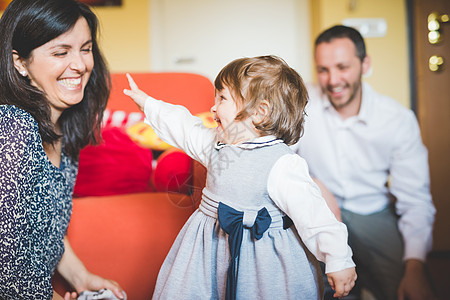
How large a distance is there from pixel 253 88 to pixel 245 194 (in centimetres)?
20

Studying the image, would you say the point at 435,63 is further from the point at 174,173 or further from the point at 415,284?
the point at 174,173

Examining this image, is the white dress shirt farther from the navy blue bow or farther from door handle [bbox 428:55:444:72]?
the navy blue bow

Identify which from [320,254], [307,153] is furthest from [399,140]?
[320,254]

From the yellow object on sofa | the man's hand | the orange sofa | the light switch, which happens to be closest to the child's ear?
the orange sofa

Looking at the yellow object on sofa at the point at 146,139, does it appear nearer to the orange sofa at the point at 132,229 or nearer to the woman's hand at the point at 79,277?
the orange sofa at the point at 132,229

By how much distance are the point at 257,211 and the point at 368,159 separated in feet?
2.87

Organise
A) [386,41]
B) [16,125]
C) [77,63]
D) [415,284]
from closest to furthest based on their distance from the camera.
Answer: [16,125], [77,63], [415,284], [386,41]

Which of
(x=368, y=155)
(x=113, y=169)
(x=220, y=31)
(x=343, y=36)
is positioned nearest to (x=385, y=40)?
(x=220, y=31)

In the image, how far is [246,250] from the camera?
743 mm

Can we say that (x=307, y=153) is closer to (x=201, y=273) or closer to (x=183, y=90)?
(x=183, y=90)

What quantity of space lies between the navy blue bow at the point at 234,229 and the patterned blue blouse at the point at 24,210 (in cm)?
42

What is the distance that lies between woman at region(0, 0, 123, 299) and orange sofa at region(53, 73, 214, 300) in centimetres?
4

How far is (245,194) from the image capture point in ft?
2.44

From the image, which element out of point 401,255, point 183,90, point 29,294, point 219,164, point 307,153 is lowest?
point 401,255
